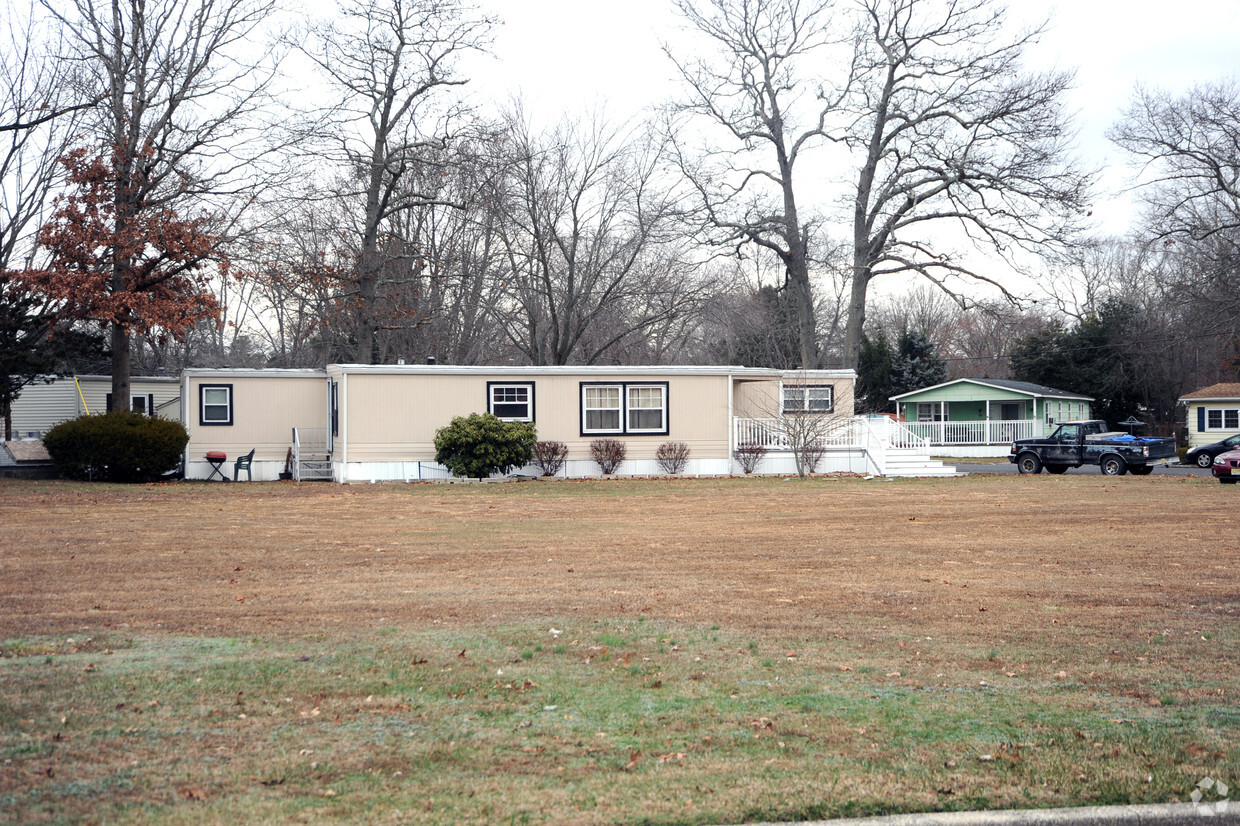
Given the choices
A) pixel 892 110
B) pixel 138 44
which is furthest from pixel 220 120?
pixel 892 110

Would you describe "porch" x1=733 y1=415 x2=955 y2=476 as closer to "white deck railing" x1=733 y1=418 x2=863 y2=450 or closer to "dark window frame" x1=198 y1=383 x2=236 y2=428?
"white deck railing" x1=733 y1=418 x2=863 y2=450

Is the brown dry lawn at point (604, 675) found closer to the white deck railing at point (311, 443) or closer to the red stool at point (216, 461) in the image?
the red stool at point (216, 461)

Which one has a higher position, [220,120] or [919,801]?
[220,120]

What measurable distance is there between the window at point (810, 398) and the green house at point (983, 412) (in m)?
11.9

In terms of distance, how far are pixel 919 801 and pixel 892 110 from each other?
3609 cm

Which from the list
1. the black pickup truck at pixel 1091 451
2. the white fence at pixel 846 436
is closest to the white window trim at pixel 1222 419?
the black pickup truck at pixel 1091 451

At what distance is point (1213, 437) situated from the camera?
43.4m

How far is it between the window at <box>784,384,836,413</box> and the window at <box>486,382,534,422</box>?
7026mm

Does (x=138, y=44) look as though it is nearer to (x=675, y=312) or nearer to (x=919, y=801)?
(x=675, y=312)

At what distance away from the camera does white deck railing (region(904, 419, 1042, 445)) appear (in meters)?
43.6

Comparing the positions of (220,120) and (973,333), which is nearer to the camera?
(220,120)

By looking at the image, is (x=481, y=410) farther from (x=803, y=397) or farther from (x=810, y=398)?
(x=810, y=398)

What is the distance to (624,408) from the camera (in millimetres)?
28172

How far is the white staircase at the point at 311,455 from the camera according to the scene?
2770 centimetres
